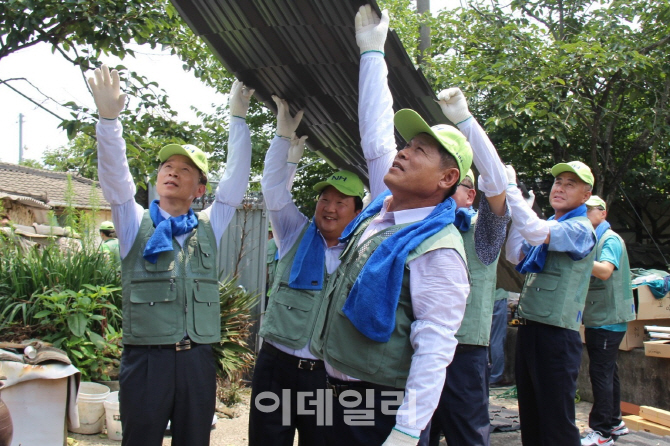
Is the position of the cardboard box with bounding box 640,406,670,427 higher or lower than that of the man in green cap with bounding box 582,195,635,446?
lower

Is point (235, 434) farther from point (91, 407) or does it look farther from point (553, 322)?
point (553, 322)

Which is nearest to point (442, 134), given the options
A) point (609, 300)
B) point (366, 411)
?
point (366, 411)

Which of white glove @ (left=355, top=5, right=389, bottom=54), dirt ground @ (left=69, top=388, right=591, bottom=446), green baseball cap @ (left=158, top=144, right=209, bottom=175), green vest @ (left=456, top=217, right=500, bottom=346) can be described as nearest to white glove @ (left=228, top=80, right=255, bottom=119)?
green baseball cap @ (left=158, top=144, right=209, bottom=175)

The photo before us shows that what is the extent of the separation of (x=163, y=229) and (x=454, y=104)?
155 centimetres

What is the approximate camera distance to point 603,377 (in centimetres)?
471

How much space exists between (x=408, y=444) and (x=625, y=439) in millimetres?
3418

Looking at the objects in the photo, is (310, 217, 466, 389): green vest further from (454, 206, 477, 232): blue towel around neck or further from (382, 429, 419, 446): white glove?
(454, 206, 477, 232): blue towel around neck

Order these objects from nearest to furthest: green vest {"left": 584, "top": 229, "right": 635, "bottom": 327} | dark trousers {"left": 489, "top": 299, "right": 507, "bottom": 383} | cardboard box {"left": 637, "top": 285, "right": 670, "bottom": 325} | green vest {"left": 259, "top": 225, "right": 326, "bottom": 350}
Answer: green vest {"left": 259, "top": 225, "right": 326, "bottom": 350}
green vest {"left": 584, "top": 229, "right": 635, "bottom": 327}
cardboard box {"left": 637, "top": 285, "right": 670, "bottom": 325}
dark trousers {"left": 489, "top": 299, "right": 507, "bottom": 383}

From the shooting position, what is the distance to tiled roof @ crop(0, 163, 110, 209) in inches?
626

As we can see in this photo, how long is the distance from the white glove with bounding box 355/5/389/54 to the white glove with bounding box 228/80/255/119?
33.1 inches

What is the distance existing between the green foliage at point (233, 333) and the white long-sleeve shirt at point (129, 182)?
114 inches

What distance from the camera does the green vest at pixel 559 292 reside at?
368 cm

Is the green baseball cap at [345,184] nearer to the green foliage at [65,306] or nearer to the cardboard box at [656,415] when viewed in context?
the green foliage at [65,306]

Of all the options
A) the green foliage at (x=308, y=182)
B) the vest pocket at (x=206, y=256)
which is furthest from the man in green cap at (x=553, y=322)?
the green foliage at (x=308, y=182)
